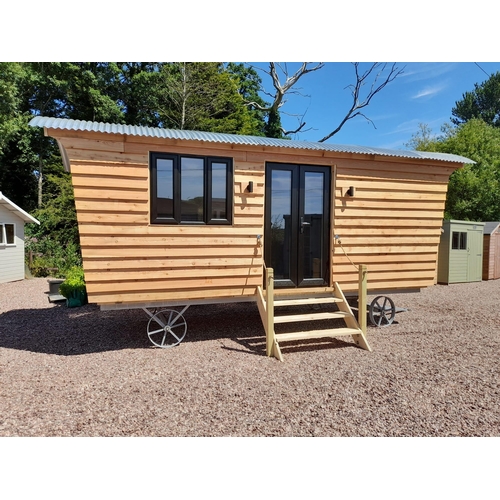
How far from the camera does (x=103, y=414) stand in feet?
9.23

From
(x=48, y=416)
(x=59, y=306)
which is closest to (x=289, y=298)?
(x=48, y=416)

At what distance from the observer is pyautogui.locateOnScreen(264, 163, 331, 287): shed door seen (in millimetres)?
4848

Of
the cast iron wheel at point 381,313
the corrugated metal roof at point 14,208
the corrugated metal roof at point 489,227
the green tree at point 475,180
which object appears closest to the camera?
the cast iron wheel at point 381,313

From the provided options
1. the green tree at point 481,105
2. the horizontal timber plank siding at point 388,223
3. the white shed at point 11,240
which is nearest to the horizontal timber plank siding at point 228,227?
the horizontal timber plank siding at point 388,223

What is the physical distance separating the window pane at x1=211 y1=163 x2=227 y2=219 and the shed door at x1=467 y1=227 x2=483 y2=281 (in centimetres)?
1031

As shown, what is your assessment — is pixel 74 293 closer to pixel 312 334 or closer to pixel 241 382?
pixel 241 382

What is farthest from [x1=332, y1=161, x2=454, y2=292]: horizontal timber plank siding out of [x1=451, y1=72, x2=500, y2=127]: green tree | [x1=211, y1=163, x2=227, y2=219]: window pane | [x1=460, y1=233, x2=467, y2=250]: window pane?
[x1=451, y1=72, x2=500, y2=127]: green tree

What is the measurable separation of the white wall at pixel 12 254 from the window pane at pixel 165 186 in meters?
9.14

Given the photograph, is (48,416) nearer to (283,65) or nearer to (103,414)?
(103,414)

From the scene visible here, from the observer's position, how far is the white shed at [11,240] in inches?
415

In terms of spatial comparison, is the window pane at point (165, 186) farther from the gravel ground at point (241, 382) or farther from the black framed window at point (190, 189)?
the gravel ground at point (241, 382)

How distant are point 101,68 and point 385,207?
16861mm

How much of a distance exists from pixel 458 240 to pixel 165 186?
10579 mm

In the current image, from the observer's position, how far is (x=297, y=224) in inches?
195
